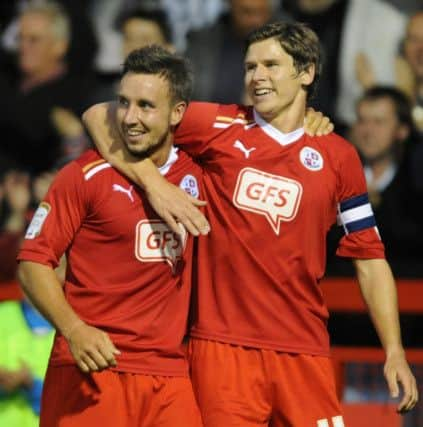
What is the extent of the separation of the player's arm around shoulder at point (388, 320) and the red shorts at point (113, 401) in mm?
857

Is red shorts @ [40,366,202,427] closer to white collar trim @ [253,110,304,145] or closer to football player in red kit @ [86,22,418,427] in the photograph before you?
football player in red kit @ [86,22,418,427]

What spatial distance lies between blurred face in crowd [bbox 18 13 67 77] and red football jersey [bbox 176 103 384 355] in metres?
4.06

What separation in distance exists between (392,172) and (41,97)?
268cm

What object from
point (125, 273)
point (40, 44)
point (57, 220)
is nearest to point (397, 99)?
point (40, 44)

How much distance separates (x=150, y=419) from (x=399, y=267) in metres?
2.90

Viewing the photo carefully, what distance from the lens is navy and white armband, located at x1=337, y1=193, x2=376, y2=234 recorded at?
6051 mm

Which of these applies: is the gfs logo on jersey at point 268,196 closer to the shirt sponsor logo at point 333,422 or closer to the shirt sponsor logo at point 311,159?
the shirt sponsor logo at point 311,159

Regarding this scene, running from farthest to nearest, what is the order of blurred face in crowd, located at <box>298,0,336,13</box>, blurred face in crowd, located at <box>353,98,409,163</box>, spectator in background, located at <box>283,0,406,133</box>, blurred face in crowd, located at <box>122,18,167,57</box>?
blurred face in crowd, located at <box>122,18,167,57</box>
blurred face in crowd, located at <box>298,0,336,13</box>
spectator in background, located at <box>283,0,406,133</box>
blurred face in crowd, located at <box>353,98,409,163</box>

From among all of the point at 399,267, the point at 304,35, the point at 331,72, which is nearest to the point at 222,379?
the point at 304,35

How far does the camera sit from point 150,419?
561cm

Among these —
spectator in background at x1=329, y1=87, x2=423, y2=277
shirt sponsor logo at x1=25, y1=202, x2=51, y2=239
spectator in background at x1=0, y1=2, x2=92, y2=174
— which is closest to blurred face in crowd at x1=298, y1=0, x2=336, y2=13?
spectator in background at x1=329, y1=87, x2=423, y2=277

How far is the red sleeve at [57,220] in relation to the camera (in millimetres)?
5523

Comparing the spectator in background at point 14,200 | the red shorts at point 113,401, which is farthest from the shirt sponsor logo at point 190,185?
the spectator in background at point 14,200

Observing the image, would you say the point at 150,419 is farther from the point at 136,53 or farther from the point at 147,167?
the point at 136,53
